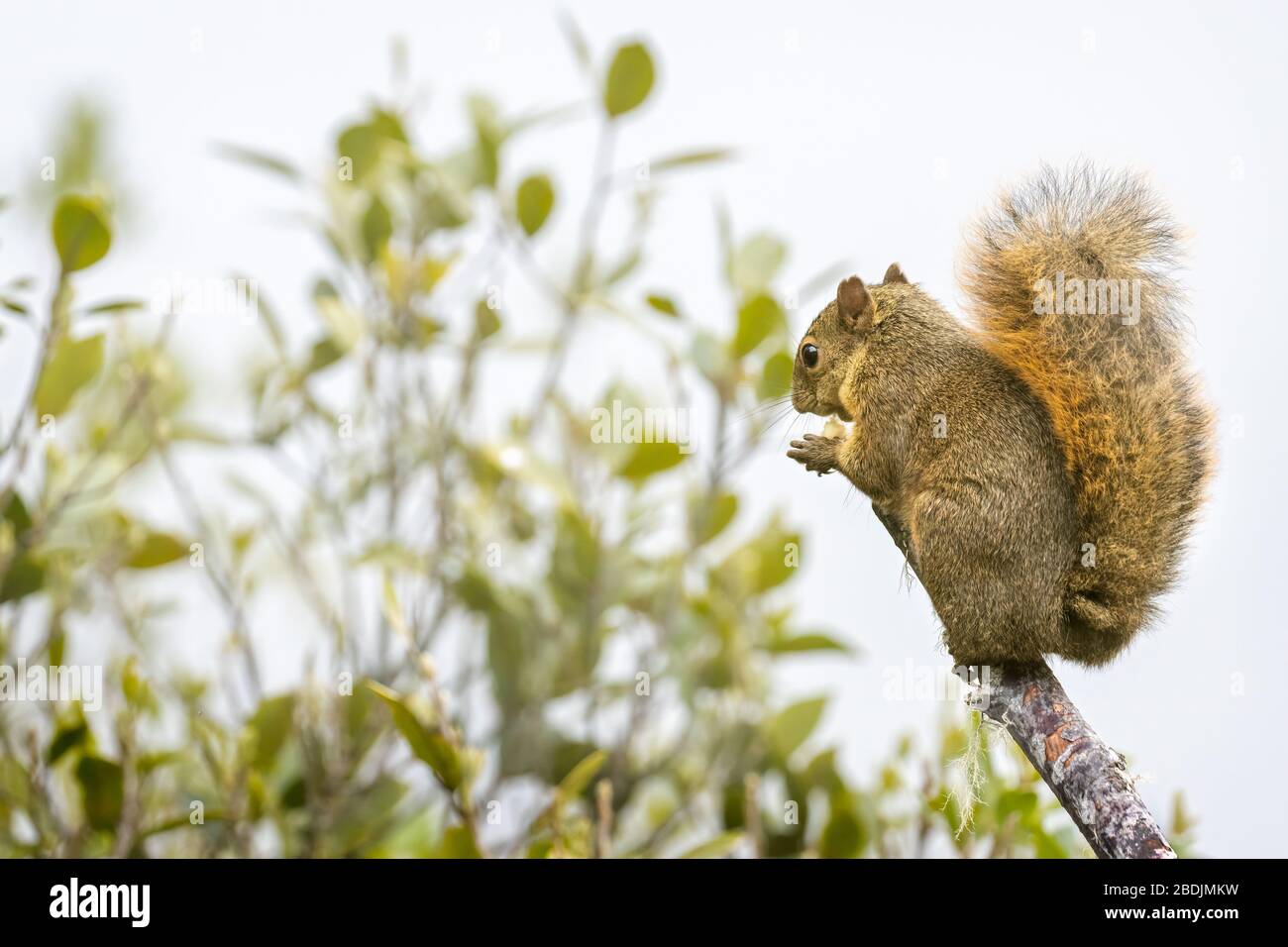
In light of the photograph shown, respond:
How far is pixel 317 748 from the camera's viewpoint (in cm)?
177

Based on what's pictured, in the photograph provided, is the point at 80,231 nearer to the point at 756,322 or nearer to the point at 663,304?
the point at 663,304

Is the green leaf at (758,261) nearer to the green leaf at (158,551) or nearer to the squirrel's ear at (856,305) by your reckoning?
the squirrel's ear at (856,305)

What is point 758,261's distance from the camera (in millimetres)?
1841

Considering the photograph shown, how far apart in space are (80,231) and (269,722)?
2.34ft

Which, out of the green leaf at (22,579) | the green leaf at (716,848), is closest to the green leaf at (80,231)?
the green leaf at (22,579)

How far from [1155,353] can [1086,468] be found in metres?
0.13

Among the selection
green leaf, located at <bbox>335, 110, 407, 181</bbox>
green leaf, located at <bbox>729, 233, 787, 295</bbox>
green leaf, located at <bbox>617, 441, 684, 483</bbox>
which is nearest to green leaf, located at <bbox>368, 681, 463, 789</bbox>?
green leaf, located at <bbox>617, 441, 684, 483</bbox>

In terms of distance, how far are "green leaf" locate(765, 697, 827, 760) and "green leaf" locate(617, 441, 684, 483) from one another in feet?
1.36

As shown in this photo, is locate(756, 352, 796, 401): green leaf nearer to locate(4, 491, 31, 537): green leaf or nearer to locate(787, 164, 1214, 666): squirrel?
locate(787, 164, 1214, 666): squirrel

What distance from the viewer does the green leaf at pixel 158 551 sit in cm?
180

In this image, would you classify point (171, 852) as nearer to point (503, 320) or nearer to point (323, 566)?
point (323, 566)

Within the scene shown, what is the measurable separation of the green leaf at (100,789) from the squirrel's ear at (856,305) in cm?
105

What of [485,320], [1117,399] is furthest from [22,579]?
[1117,399]

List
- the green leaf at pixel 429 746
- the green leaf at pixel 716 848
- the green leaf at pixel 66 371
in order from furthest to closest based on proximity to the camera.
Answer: the green leaf at pixel 66 371, the green leaf at pixel 716 848, the green leaf at pixel 429 746
